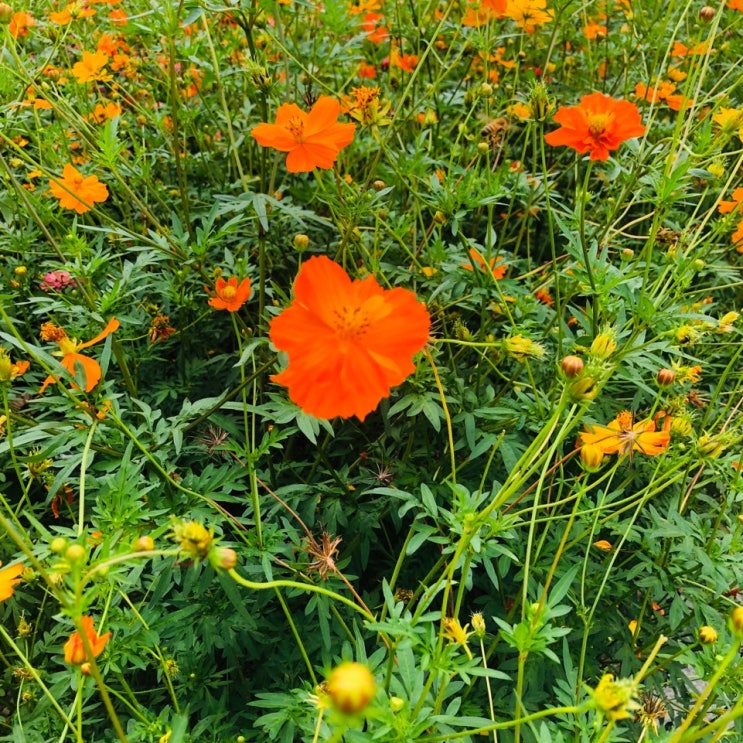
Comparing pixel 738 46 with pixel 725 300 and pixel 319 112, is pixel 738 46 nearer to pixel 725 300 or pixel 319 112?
pixel 725 300

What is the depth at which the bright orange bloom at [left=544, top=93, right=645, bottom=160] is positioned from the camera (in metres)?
1.12

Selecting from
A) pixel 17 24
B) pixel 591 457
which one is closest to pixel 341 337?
pixel 591 457

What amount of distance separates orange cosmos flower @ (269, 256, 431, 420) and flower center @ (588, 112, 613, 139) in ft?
1.95

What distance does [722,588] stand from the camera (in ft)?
3.70

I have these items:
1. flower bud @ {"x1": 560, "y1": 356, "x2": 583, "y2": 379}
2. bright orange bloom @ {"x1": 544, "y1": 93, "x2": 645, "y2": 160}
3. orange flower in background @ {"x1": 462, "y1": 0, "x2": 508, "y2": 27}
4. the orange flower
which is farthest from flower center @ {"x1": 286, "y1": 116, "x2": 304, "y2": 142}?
flower bud @ {"x1": 560, "y1": 356, "x2": 583, "y2": 379}

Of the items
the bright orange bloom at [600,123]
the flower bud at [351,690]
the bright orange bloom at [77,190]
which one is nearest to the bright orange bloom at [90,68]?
the bright orange bloom at [77,190]

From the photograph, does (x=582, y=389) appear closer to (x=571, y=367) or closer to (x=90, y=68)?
(x=571, y=367)

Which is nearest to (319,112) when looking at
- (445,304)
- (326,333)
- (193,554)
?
(445,304)

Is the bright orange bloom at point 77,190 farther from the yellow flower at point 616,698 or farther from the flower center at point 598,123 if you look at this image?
the yellow flower at point 616,698

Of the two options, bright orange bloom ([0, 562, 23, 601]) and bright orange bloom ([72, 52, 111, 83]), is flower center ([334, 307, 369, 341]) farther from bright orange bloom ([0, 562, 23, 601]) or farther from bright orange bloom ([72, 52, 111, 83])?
bright orange bloom ([72, 52, 111, 83])

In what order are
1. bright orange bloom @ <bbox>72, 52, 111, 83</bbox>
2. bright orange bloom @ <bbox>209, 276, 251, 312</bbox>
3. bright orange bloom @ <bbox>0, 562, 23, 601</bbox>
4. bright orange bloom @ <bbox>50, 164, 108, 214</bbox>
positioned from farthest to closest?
bright orange bloom @ <bbox>72, 52, 111, 83</bbox> < bright orange bloom @ <bbox>50, 164, 108, 214</bbox> < bright orange bloom @ <bbox>209, 276, 251, 312</bbox> < bright orange bloom @ <bbox>0, 562, 23, 601</bbox>

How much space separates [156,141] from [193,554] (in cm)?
156

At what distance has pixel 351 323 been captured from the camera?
0.78 metres

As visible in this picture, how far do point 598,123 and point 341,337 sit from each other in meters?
0.68
